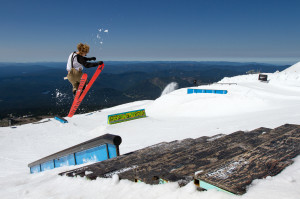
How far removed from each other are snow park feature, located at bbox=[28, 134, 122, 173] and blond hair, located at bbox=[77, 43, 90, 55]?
84.4 inches

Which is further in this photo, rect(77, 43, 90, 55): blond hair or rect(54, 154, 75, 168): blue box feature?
A: rect(54, 154, 75, 168): blue box feature

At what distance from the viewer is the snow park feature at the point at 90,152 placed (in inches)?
194

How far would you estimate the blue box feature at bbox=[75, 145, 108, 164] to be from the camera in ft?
17.5

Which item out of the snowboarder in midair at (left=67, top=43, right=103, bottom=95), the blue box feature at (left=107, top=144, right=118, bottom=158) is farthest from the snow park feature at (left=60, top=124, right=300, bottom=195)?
the snowboarder in midair at (left=67, top=43, right=103, bottom=95)

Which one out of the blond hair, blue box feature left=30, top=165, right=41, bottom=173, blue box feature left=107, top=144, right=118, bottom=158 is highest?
the blond hair

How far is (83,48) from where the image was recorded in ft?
15.2

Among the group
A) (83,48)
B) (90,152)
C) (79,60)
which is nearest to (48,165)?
(90,152)

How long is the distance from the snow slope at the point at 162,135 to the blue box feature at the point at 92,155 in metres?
0.59

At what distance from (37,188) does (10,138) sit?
22.4 m

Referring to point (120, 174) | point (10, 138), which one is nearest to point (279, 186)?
point (120, 174)

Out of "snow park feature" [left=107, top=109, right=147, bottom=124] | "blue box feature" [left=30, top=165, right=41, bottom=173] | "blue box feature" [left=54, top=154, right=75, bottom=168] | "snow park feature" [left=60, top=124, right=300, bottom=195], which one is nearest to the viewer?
"snow park feature" [left=60, top=124, right=300, bottom=195]

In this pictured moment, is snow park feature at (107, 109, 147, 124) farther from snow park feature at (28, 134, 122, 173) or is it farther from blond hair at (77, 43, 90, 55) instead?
blond hair at (77, 43, 90, 55)

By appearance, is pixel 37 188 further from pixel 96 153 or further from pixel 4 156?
pixel 4 156

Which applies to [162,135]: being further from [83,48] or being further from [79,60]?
[83,48]
